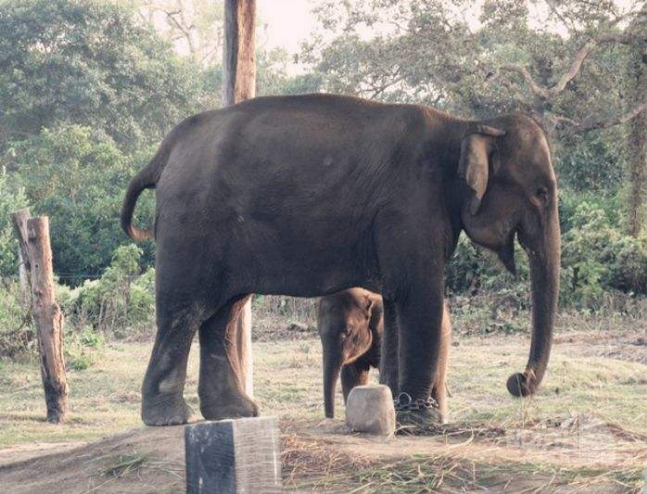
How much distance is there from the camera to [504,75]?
Answer: 21281 millimetres

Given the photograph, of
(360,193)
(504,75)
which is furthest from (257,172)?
(504,75)

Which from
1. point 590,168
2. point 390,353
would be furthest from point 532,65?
point 390,353

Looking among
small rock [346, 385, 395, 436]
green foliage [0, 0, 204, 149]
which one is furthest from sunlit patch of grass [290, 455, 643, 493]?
green foliage [0, 0, 204, 149]

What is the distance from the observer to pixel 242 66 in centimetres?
953

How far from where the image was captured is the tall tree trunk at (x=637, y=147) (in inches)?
764

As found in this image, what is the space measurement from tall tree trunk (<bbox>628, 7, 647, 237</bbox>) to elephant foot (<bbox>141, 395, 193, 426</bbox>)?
13407 mm

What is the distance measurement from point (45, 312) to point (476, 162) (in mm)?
5215

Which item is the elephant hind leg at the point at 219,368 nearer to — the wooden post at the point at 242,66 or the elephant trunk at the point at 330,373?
the wooden post at the point at 242,66

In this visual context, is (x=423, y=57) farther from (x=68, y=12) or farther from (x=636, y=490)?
(x=636, y=490)

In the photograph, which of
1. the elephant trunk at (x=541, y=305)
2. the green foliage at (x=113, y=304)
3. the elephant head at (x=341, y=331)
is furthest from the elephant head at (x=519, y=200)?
the green foliage at (x=113, y=304)

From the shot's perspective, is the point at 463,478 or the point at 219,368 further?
the point at 219,368

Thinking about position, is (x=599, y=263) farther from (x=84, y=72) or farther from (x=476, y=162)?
(x=84, y=72)

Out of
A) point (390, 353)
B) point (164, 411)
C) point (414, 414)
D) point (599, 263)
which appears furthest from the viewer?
point (599, 263)

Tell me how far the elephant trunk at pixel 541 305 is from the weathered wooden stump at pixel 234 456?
2627 mm
